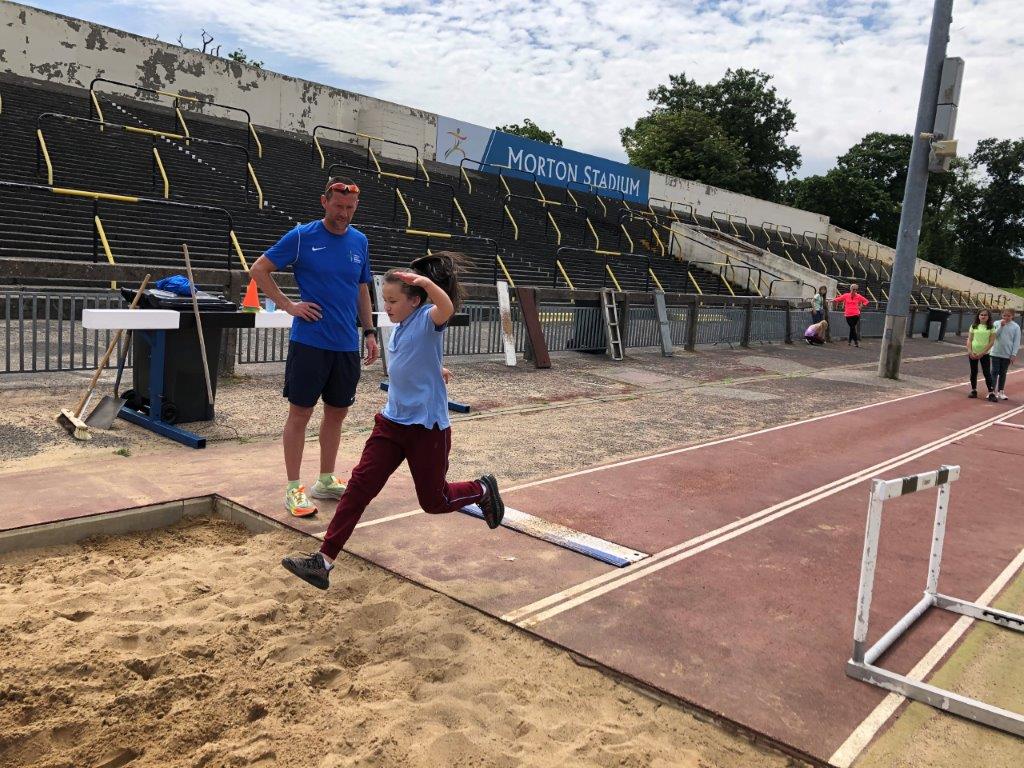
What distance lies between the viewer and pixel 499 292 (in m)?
13.2

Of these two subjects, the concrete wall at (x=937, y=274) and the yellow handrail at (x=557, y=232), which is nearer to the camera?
the yellow handrail at (x=557, y=232)

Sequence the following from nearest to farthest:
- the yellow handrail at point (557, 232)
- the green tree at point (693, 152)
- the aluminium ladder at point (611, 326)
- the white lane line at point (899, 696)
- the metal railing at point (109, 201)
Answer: the white lane line at point (899, 696) → the metal railing at point (109, 201) → the aluminium ladder at point (611, 326) → the yellow handrail at point (557, 232) → the green tree at point (693, 152)

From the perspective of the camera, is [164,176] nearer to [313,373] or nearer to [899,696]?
[313,373]

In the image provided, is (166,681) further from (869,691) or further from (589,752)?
(869,691)

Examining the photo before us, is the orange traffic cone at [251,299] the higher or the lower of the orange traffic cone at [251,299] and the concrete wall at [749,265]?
the lower

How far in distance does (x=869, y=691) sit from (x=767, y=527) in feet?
7.66

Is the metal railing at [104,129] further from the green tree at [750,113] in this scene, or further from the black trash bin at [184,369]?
the green tree at [750,113]

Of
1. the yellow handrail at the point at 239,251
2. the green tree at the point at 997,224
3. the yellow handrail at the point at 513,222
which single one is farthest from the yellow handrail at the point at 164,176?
the green tree at the point at 997,224

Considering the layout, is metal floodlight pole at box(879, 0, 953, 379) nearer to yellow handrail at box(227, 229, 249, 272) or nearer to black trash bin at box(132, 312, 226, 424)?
yellow handrail at box(227, 229, 249, 272)

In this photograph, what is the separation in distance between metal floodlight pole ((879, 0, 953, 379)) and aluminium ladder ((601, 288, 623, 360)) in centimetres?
536

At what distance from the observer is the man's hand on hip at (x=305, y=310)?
4.74 m

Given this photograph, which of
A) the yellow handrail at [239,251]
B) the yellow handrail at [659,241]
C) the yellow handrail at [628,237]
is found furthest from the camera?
the yellow handrail at [659,241]

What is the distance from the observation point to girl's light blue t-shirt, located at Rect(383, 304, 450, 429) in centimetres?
396

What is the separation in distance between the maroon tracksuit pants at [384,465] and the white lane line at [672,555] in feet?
2.73
